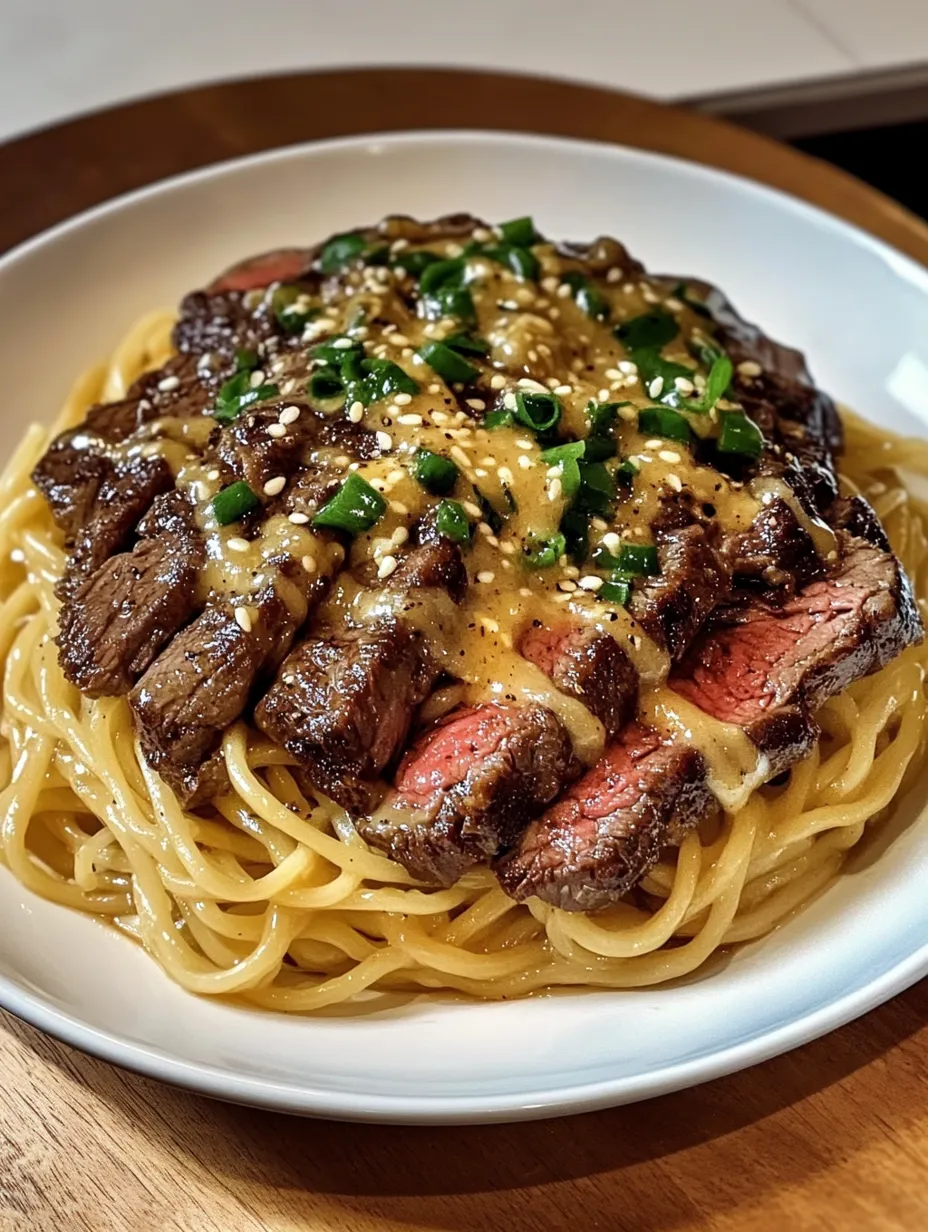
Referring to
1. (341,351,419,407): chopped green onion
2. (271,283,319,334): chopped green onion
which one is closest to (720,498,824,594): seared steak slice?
(341,351,419,407): chopped green onion

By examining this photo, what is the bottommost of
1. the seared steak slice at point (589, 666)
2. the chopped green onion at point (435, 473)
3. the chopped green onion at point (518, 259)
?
the seared steak slice at point (589, 666)

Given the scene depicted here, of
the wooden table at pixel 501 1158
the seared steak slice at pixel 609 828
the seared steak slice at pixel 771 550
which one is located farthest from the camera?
the seared steak slice at pixel 771 550

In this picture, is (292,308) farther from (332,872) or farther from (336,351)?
(332,872)

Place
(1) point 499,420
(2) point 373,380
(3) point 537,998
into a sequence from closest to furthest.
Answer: (3) point 537,998 → (1) point 499,420 → (2) point 373,380

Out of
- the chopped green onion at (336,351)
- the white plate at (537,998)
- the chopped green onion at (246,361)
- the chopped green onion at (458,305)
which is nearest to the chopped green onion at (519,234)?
the chopped green onion at (458,305)

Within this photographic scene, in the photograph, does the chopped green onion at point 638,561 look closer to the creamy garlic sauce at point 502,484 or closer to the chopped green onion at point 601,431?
the creamy garlic sauce at point 502,484

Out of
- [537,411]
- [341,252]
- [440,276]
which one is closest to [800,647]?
[537,411]
